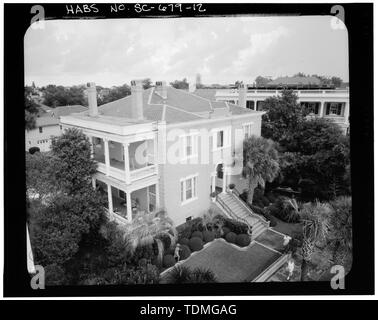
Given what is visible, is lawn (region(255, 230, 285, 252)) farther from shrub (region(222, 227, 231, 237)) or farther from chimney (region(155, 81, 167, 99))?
chimney (region(155, 81, 167, 99))

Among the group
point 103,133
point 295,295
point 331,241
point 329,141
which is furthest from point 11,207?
point 329,141

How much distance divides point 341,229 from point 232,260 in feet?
10.9

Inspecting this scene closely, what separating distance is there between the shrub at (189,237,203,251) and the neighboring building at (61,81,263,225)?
3.25 ft

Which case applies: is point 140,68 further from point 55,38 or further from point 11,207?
point 11,207

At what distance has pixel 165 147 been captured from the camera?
9.39 metres

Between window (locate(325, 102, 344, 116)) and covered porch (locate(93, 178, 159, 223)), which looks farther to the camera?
covered porch (locate(93, 178, 159, 223))

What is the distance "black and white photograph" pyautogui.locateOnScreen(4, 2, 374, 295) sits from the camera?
739 cm

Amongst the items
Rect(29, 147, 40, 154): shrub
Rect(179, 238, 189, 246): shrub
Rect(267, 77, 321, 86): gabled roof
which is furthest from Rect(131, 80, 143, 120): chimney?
Rect(267, 77, 321, 86): gabled roof

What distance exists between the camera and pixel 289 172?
1155cm

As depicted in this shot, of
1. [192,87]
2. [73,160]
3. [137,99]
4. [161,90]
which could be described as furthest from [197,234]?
[161,90]

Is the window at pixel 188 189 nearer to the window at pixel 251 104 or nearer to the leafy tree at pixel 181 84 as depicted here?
the leafy tree at pixel 181 84

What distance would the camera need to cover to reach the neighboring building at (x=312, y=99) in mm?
8516

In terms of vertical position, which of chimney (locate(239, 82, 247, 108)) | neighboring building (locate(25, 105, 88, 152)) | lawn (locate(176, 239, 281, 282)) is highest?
chimney (locate(239, 82, 247, 108))

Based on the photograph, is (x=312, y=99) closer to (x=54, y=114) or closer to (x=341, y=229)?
(x=341, y=229)
